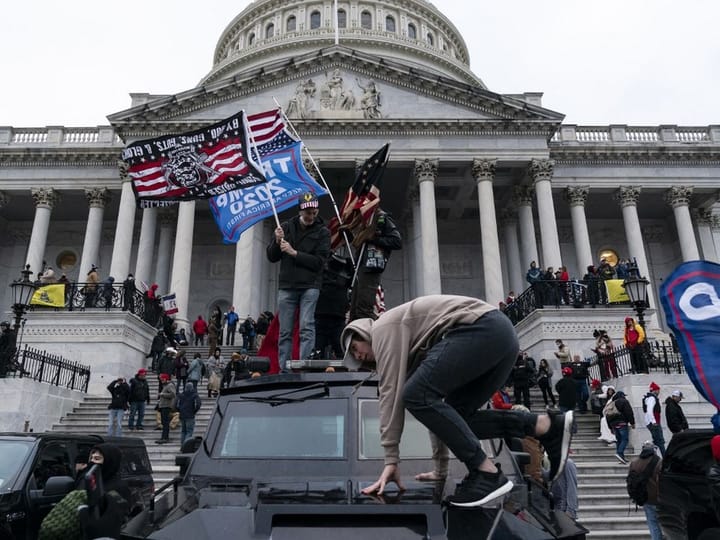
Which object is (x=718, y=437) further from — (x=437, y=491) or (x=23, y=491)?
(x=23, y=491)

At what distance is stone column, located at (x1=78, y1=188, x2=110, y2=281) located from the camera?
32312 millimetres

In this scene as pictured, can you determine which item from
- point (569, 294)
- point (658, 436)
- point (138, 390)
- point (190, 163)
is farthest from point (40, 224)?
point (658, 436)

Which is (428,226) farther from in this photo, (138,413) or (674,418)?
(138,413)

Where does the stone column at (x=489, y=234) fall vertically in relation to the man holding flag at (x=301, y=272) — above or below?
above

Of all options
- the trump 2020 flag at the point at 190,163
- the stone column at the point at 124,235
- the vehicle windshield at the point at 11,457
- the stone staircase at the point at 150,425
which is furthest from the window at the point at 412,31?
the vehicle windshield at the point at 11,457

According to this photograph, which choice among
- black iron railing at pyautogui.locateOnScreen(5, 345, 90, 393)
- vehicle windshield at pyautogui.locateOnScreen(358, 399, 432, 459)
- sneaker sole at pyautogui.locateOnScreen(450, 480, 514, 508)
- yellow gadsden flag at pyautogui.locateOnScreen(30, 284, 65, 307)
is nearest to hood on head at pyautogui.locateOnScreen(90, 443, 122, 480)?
vehicle windshield at pyautogui.locateOnScreen(358, 399, 432, 459)

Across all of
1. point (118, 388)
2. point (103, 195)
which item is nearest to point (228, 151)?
point (118, 388)

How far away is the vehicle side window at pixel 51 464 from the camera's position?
643 cm

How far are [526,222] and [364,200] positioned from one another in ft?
87.7

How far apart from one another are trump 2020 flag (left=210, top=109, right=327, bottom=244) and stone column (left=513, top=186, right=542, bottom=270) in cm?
2036

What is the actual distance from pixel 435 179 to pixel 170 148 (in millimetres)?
21838

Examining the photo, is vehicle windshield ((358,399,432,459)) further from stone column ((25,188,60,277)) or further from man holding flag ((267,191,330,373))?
stone column ((25,188,60,277))

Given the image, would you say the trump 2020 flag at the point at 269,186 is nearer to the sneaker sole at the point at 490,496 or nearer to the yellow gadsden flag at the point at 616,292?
the sneaker sole at the point at 490,496

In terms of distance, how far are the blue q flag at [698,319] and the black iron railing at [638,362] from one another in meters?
11.9
